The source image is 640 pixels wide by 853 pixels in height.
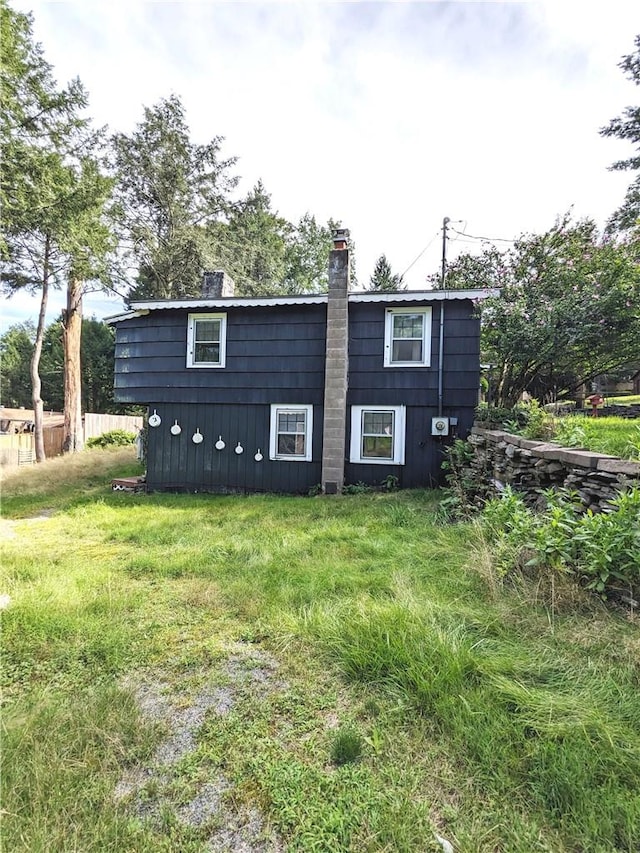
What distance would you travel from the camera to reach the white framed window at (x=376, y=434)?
784cm

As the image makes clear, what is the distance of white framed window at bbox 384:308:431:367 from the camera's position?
305 inches

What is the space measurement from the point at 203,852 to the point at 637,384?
72.0 ft

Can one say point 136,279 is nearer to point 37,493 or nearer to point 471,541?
point 37,493

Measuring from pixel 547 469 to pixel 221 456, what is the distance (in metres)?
6.53

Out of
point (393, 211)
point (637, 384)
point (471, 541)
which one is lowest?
point (471, 541)

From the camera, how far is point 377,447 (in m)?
7.96

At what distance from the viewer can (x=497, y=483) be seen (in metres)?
4.88

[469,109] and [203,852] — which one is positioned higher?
[469,109]

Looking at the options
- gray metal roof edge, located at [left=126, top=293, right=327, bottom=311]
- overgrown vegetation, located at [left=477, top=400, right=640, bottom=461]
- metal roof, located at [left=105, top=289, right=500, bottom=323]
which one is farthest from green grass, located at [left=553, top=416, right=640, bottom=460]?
gray metal roof edge, located at [left=126, top=293, right=327, bottom=311]

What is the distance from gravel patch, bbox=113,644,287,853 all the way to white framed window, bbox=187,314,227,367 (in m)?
7.05

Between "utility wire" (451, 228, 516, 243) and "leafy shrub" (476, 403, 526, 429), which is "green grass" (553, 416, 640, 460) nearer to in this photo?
"leafy shrub" (476, 403, 526, 429)

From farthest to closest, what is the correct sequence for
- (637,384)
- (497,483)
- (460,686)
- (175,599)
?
(637,384)
(497,483)
(175,599)
(460,686)

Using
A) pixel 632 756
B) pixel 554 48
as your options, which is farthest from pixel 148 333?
pixel 632 756

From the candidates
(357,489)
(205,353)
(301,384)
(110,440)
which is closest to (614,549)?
(357,489)
